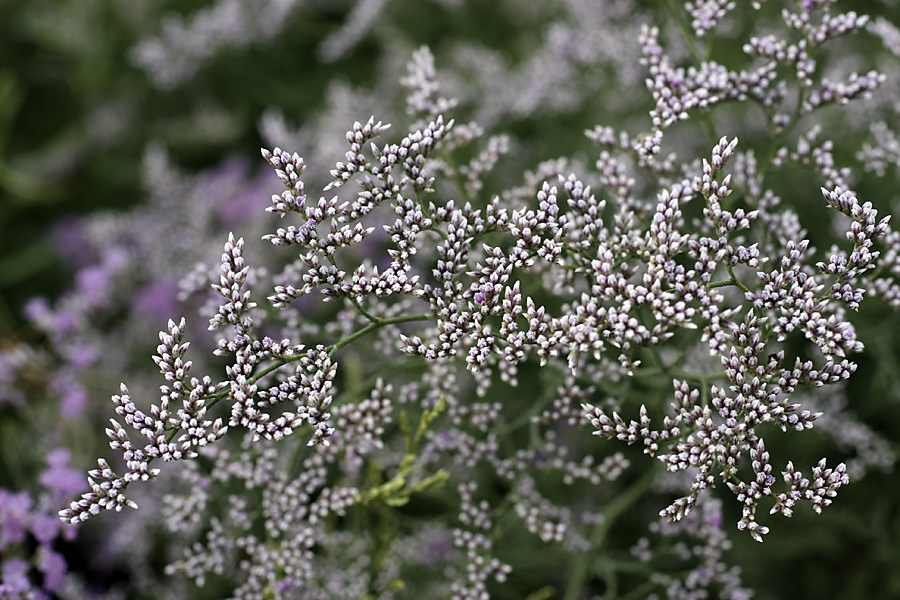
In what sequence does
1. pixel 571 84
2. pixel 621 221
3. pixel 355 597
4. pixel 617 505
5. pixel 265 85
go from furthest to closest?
pixel 265 85 → pixel 571 84 → pixel 617 505 → pixel 355 597 → pixel 621 221

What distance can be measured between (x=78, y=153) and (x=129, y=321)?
701mm

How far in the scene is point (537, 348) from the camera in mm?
1144

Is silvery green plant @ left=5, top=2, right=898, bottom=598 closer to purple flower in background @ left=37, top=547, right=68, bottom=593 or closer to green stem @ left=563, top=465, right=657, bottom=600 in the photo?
green stem @ left=563, top=465, right=657, bottom=600

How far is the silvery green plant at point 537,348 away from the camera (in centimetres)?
109

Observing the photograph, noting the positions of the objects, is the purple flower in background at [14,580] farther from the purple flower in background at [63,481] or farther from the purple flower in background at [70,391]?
the purple flower in background at [70,391]

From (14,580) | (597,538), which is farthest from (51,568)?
(597,538)

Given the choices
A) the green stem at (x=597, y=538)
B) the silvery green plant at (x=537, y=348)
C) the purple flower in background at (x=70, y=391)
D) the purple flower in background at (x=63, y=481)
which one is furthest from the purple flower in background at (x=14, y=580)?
the green stem at (x=597, y=538)

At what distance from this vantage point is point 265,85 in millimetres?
2799

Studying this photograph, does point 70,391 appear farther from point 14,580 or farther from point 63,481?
point 14,580

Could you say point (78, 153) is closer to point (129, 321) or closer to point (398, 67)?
point (129, 321)

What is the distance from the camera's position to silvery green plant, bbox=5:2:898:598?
109 cm

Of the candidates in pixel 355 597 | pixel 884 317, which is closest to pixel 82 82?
pixel 355 597

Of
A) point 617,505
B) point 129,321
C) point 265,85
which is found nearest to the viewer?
point 617,505

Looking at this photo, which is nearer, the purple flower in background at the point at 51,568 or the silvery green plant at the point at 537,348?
the silvery green plant at the point at 537,348
